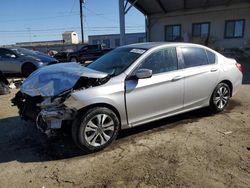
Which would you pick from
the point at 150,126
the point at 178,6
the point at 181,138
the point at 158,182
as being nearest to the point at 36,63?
the point at 150,126

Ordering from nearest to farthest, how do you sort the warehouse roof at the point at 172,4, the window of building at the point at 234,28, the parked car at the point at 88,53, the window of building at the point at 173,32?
the warehouse roof at the point at 172,4
the window of building at the point at 234,28
the window of building at the point at 173,32
the parked car at the point at 88,53

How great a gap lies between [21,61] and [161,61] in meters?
8.73

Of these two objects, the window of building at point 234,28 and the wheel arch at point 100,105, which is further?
the window of building at point 234,28

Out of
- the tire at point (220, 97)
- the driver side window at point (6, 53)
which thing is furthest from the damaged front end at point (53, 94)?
the driver side window at point (6, 53)

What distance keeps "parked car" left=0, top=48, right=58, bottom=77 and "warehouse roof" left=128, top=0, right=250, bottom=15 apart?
28.3ft

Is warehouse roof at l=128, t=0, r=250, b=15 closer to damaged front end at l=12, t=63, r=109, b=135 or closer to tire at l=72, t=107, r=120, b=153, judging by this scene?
damaged front end at l=12, t=63, r=109, b=135

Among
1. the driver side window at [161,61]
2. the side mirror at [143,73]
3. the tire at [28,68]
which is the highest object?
the driver side window at [161,61]

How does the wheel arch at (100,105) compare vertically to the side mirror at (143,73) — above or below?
below

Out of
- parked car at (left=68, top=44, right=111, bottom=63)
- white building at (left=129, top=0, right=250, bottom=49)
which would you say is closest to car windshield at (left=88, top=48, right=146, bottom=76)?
white building at (left=129, top=0, right=250, bottom=49)

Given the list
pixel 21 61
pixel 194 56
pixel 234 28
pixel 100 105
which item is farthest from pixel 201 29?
pixel 100 105

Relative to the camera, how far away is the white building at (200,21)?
19.1 metres

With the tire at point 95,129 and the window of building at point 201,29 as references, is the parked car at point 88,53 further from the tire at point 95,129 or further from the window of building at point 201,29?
the tire at point 95,129

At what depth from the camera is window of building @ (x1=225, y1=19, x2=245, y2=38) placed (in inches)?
760

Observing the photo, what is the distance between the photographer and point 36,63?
1158 centimetres
